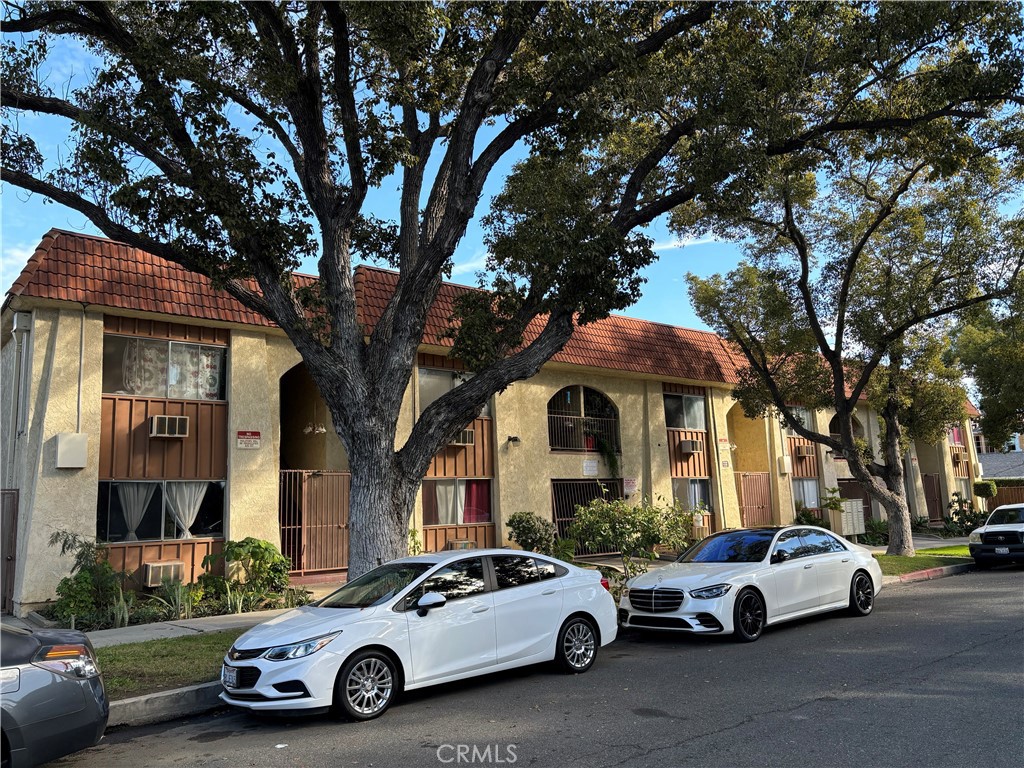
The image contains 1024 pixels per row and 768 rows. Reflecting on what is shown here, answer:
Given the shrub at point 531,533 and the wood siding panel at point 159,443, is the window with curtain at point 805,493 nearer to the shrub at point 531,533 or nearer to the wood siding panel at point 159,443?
the shrub at point 531,533

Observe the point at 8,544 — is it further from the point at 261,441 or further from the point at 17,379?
the point at 261,441

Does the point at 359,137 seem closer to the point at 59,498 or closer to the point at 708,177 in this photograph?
the point at 708,177

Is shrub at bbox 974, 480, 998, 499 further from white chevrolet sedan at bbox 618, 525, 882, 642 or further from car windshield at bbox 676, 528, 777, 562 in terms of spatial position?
car windshield at bbox 676, 528, 777, 562

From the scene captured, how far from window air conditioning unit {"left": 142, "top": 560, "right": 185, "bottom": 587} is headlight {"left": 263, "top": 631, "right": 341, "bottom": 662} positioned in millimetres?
7951

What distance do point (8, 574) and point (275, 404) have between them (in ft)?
17.7

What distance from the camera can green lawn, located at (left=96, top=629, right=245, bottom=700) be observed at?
7738 millimetres

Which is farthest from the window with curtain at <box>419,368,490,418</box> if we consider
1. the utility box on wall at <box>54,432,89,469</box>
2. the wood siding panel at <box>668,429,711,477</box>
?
the wood siding panel at <box>668,429,711,477</box>

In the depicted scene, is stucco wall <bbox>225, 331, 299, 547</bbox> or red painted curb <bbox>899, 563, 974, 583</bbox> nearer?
stucco wall <bbox>225, 331, 299, 547</bbox>

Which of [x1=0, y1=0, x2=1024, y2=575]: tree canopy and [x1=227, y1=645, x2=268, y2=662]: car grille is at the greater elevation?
[x1=0, y1=0, x2=1024, y2=575]: tree canopy

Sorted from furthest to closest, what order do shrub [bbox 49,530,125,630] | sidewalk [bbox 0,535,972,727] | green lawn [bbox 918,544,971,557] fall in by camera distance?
green lawn [bbox 918,544,971,557] → shrub [bbox 49,530,125,630] → sidewalk [bbox 0,535,972,727]

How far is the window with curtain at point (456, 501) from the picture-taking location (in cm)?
1800

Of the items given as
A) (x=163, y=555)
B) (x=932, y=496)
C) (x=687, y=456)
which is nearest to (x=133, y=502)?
(x=163, y=555)

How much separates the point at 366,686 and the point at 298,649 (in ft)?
2.23

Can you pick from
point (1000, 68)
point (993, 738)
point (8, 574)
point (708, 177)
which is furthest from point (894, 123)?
point (8, 574)
